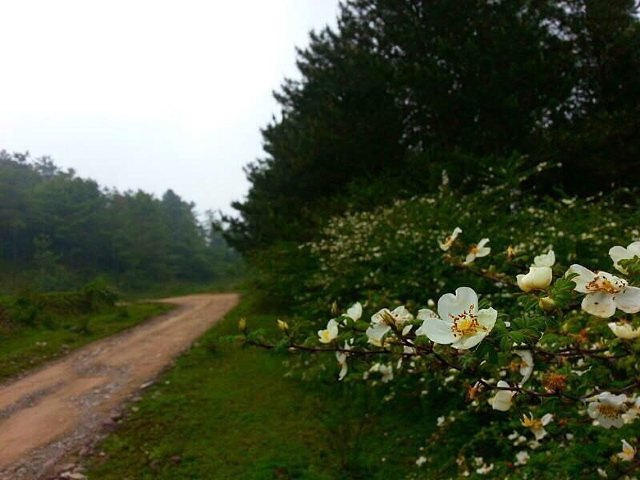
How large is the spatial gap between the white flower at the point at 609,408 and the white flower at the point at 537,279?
0.53 m

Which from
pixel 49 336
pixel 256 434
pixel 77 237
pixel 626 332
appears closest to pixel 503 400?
pixel 626 332

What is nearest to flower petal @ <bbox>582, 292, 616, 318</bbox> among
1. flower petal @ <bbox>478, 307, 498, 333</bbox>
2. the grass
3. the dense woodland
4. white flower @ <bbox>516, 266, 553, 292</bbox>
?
white flower @ <bbox>516, 266, 553, 292</bbox>

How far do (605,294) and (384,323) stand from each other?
611mm

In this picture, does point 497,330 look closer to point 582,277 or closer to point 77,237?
point 582,277

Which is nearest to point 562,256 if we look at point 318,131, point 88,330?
point 318,131

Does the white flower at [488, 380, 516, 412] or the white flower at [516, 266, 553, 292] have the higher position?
the white flower at [516, 266, 553, 292]

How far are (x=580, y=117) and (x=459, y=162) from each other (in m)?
3.67

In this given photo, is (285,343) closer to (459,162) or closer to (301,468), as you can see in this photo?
(301,468)

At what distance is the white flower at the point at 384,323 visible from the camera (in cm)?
144

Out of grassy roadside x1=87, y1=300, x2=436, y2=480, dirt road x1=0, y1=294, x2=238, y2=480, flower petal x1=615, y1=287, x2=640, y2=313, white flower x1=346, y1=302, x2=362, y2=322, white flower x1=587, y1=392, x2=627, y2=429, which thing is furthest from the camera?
dirt road x1=0, y1=294, x2=238, y2=480

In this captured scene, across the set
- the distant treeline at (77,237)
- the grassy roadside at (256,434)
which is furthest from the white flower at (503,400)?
the distant treeline at (77,237)

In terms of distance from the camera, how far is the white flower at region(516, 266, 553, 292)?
121cm

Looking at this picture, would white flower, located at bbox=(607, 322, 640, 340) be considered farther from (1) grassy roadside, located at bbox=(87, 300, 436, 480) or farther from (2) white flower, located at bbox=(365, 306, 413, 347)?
(1) grassy roadside, located at bbox=(87, 300, 436, 480)

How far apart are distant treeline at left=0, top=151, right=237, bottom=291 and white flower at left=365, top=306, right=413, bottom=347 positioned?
1201 inches
